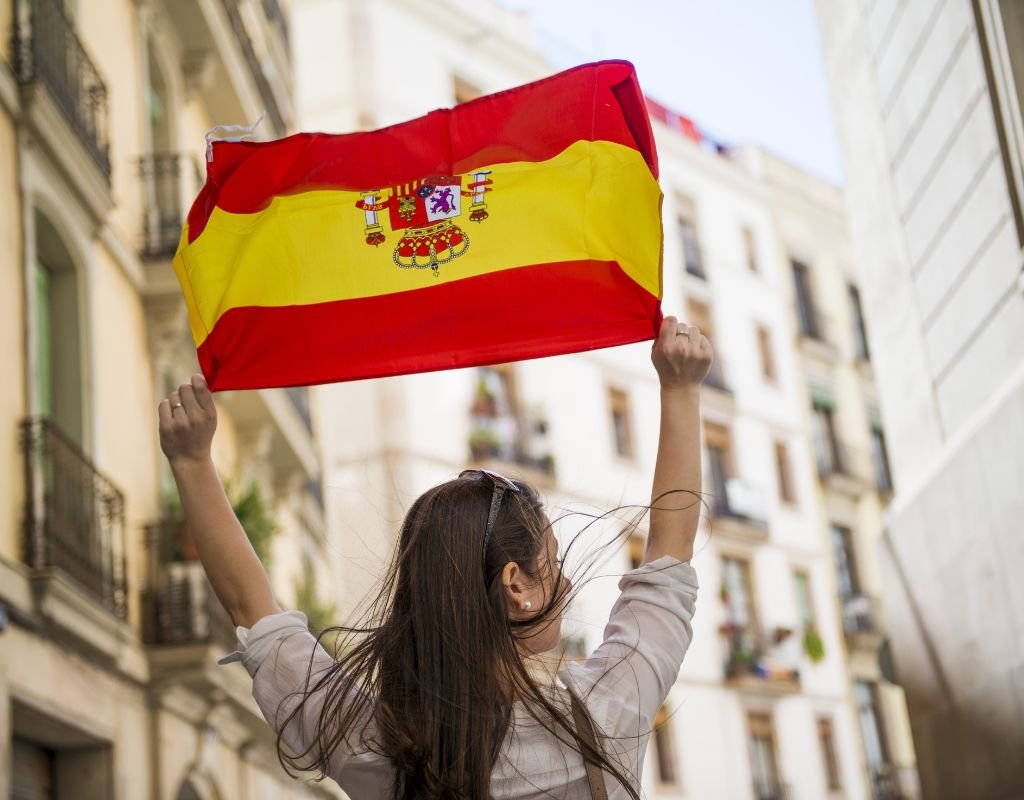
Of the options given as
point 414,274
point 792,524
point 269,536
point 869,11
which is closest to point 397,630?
point 414,274

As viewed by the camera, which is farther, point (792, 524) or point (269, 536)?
point (792, 524)

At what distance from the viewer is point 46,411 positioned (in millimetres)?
12188

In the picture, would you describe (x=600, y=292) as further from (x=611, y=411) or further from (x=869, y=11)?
(x=611, y=411)

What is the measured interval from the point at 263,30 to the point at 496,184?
1833 cm

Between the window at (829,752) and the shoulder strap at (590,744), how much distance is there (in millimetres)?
33017

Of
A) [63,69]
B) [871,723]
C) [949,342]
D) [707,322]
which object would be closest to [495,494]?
[949,342]

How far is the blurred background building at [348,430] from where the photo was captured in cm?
1102

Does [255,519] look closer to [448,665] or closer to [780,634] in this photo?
[448,665]

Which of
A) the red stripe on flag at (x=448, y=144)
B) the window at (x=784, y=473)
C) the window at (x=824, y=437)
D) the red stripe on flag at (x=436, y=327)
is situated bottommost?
the red stripe on flag at (x=436, y=327)

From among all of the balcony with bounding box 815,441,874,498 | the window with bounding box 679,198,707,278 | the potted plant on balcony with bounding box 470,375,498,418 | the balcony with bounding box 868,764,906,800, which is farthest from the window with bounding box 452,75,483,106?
the balcony with bounding box 868,764,906,800

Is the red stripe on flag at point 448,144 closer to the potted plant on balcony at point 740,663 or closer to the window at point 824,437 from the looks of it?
the potted plant on balcony at point 740,663

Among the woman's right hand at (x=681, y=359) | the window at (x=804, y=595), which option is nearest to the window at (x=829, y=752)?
the window at (x=804, y=595)

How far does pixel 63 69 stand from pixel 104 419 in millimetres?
2783

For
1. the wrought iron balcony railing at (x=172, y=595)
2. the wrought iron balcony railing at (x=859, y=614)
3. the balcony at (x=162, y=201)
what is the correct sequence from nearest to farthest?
the wrought iron balcony railing at (x=172, y=595) < the balcony at (x=162, y=201) < the wrought iron balcony railing at (x=859, y=614)
